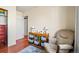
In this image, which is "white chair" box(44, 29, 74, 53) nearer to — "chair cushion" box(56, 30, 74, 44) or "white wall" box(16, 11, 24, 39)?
"chair cushion" box(56, 30, 74, 44)

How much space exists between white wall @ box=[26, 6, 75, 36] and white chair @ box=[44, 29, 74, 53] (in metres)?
0.11

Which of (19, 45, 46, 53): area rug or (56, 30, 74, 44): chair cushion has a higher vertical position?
(56, 30, 74, 44): chair cushion

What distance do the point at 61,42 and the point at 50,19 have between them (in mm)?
538

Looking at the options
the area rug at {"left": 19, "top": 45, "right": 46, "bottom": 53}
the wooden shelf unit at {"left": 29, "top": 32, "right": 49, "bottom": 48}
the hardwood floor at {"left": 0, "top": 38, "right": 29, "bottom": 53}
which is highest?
the wooden shelf unit at {"left": 29, "top": 32, "right": 49, "bottom": 48}

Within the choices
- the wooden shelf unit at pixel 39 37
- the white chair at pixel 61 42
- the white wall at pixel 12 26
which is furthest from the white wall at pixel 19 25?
the white chair at pixel 61 42

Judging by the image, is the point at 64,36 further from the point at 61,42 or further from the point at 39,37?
the point at 39,37

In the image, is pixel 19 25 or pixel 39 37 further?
pixel 39 37

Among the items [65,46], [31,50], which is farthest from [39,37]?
[65,46]

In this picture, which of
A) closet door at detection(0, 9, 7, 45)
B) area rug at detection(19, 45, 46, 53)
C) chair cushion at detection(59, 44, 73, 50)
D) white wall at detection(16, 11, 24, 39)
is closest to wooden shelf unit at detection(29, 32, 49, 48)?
area rug at detection(19, 45, 46, 53)

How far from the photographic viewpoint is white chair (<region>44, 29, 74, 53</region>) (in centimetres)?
210

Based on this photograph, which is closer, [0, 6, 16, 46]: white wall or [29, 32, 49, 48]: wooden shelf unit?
[0, 6, 16, 46]: white wall

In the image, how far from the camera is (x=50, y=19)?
221 cm
